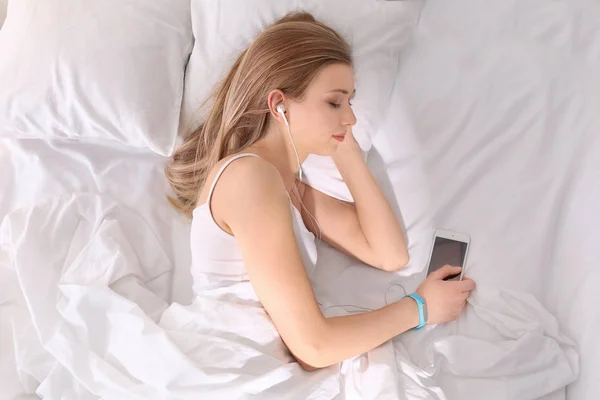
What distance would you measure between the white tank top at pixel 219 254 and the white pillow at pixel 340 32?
0.25 metres

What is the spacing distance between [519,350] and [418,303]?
0.20 metres

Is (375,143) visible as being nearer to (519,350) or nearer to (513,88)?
(513,88)

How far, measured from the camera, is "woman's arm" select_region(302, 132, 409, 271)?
45.6 inches

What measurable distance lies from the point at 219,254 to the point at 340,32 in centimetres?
60

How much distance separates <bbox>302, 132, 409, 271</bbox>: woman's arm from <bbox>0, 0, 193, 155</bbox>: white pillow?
39 centimetres

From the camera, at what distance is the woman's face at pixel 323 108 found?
101 cm

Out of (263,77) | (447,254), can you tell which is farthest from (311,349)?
(263,77)

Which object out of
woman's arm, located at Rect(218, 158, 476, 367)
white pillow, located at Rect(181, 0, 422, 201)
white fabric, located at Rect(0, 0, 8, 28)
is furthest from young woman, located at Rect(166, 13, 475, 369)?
white fabric, located at Rect(0, 0, 8, 28)

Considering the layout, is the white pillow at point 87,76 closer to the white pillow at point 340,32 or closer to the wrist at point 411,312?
the white pillow at point 340,32

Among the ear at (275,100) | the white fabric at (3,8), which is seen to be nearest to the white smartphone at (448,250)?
the ear at (275,100)

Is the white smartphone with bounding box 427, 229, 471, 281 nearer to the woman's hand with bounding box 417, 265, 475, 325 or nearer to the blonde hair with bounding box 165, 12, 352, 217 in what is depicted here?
the woman's hand with bounding box 417, 265, 475, 325

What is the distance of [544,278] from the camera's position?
111 cm

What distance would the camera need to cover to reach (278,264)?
902 mm

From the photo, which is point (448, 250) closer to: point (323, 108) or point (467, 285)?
point (467, 285)
